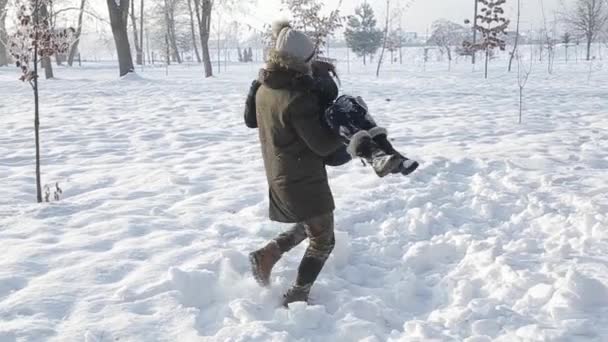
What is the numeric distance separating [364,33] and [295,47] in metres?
50.8

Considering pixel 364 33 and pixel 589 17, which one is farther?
pixel 364 33

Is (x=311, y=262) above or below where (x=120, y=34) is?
below

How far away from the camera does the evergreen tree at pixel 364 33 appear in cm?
5134

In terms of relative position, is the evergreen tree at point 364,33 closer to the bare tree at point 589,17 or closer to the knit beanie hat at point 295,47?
the bare tree at point 589,17

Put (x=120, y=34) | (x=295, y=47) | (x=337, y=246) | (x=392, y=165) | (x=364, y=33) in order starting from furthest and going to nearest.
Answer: (x=364, y=33), (x=120, y=34), (x=337, y=246), (x=295, y=47), (x=392, y=165)

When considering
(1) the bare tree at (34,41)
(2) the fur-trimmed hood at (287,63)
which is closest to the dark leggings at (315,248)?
(2) the fur-trimmed hood at (287,63)

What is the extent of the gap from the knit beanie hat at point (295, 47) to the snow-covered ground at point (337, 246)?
1.34 meters

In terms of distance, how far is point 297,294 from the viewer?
122 inches

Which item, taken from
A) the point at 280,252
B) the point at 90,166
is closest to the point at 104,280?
the point at 280,252

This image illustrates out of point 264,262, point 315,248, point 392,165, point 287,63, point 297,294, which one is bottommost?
point 297,294

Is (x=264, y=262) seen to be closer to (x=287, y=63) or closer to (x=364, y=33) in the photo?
(x=287, y=63)

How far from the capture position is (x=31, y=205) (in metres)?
4.89

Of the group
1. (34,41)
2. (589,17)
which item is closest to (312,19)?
(34,41)

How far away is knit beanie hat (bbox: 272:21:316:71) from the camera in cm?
267
